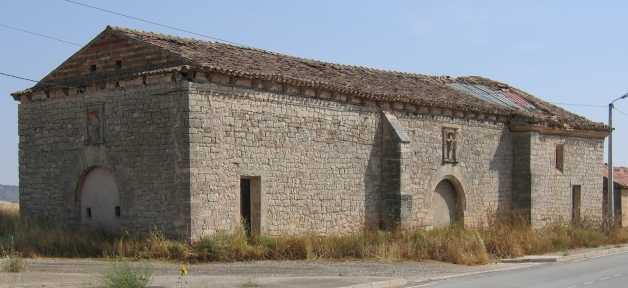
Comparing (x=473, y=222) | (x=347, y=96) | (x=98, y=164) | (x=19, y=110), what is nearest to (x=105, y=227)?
(x=98, y=164)

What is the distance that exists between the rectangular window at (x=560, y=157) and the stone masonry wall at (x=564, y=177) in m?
0.13

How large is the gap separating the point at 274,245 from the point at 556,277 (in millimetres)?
6264

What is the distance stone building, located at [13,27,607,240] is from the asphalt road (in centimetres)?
508

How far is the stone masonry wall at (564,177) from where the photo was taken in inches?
1072

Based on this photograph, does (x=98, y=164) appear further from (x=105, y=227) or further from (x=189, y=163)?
(x=189, y=163)

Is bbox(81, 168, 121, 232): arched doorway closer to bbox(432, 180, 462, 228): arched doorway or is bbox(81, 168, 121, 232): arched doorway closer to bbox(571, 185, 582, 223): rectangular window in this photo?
bbox(432, 180, 462, 228): arched doorway

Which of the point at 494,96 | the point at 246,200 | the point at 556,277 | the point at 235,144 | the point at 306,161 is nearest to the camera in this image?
the point at 556,277

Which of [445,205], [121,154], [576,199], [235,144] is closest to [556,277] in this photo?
[235,144]

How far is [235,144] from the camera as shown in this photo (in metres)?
18.5

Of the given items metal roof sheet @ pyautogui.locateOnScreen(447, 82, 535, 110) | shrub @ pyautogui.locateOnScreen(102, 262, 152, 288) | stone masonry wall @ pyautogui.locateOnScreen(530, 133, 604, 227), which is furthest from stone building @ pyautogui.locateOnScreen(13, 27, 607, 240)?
shrub @ pyautogui.locateOnScreen(102, 262, 152, 288)

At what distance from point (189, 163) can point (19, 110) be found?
669 centimetres

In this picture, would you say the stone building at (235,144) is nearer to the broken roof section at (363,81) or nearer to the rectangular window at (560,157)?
the broken roof section at (363,81)

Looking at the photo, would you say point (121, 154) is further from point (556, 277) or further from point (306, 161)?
point (556, 277)

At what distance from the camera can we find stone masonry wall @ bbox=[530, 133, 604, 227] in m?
27.2
